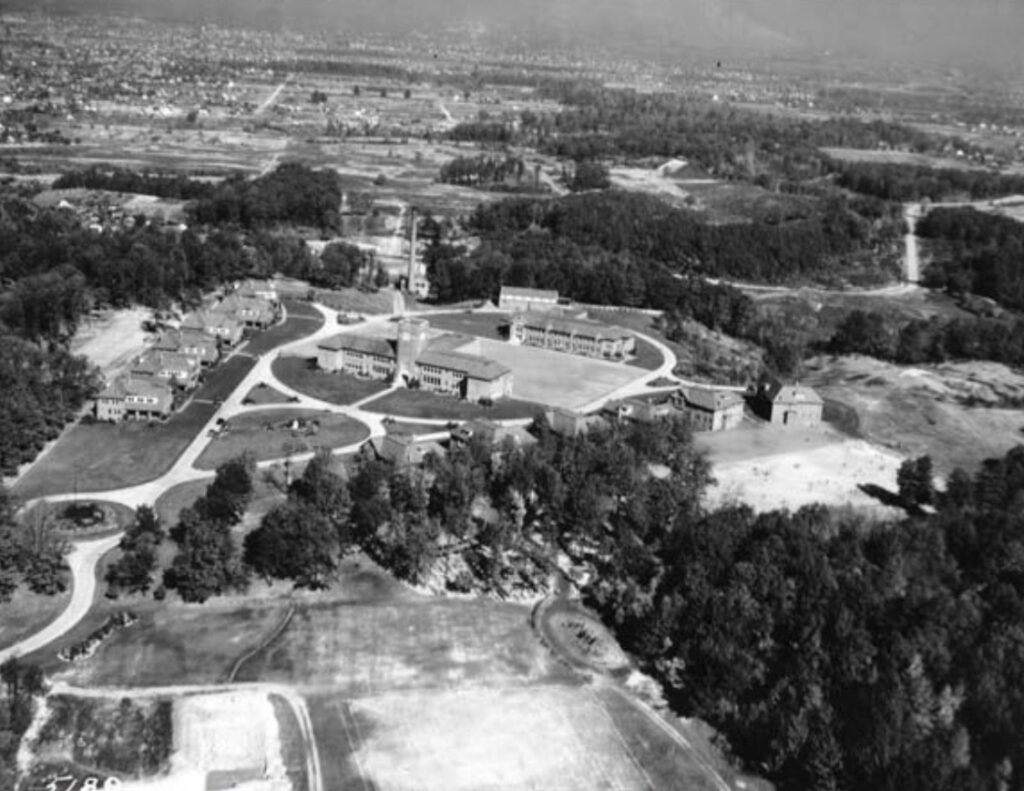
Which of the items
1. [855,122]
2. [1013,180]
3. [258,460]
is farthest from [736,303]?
[855,122]

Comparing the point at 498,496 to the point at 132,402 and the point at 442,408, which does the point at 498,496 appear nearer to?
the point at 442,408

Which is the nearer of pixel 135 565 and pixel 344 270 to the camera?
pixel 135 565

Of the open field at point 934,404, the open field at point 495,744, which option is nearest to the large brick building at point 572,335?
the open field at point 934,404

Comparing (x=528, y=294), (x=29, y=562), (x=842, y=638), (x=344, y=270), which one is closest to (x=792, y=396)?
(x=842, y=638)

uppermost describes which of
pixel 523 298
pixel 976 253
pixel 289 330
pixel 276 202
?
pixel 276 202

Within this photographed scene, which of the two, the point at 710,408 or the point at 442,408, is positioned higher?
the point at 710,408

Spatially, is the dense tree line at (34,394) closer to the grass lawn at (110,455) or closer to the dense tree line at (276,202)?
the grass lawn at (110,455)
